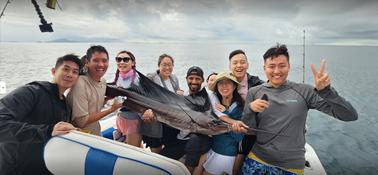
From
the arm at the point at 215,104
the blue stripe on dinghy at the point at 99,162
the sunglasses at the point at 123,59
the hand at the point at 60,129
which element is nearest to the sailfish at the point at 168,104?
the arm at the point at 215,104

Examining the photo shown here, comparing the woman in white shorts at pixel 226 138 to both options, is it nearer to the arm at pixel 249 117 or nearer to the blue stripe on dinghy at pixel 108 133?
the arm at pixel 249 117

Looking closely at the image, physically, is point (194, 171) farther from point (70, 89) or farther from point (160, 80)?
point (70, 89)

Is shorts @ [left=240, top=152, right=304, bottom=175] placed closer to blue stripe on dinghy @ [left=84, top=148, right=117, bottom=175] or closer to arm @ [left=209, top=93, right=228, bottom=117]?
arm @ [left=209, top=93, right=228, bottom=117]

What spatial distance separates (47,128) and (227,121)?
4.45 ft

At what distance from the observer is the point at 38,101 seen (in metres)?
1.80

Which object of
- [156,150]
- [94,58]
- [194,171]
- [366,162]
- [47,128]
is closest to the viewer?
[47,128]

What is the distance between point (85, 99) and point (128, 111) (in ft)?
2.34

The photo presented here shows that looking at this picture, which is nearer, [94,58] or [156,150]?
[94,58]

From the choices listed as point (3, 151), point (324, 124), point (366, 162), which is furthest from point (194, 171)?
point (324, 124)

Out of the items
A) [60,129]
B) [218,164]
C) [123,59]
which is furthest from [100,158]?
[123,59]

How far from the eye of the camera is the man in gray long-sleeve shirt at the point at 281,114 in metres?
1.98

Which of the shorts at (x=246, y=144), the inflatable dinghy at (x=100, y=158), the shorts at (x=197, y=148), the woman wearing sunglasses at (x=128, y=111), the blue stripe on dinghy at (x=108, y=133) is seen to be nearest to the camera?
the inflatable dinghy at (x=100, y=158)

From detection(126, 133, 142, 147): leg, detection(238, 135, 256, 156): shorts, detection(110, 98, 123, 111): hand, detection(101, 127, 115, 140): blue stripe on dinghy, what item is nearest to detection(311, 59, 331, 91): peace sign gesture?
detection(238, 135, 256, 156): shorts

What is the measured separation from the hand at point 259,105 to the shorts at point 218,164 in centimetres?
62
